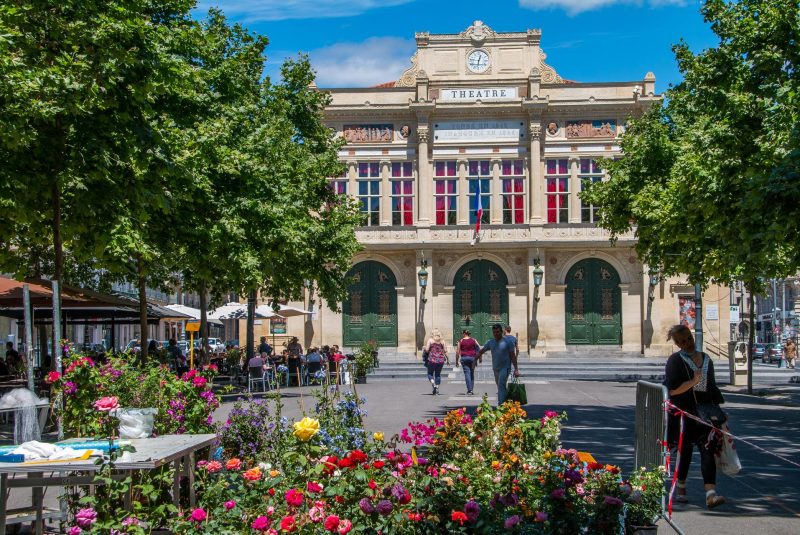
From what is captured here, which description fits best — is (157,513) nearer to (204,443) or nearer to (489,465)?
(204,443)

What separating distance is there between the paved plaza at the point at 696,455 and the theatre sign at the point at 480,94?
17.3m

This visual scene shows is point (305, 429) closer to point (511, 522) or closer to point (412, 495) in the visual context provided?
point (412, 495)

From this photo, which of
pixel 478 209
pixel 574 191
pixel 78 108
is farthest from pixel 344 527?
pixel 574 191

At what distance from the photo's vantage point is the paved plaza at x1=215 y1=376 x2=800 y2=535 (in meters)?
9.65

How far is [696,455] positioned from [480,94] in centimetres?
3628

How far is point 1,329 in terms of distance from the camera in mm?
46562

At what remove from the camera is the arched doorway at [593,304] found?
159 feet

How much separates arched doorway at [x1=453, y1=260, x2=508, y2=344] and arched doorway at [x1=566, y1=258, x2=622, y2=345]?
128 inches

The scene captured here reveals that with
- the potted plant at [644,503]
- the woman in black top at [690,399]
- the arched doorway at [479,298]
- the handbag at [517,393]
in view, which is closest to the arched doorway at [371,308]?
the arched doorway at [479,298]

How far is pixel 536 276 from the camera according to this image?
4706 centimetres

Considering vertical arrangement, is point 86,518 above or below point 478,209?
below

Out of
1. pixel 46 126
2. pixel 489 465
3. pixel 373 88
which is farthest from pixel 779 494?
pixel 373 88

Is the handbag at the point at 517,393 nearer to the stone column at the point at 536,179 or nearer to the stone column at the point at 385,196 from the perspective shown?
the stone column at the point at 536,179

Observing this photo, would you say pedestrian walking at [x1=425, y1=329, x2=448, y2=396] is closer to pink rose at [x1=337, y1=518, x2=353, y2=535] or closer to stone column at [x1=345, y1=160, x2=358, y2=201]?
pink rose at [x1=337, y1=518, x2=353, y2=535]
